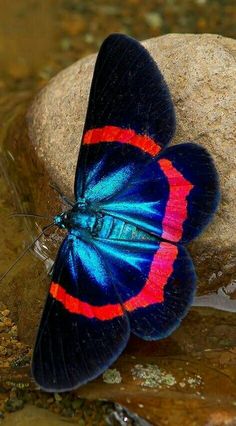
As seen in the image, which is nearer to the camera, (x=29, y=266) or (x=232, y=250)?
(x=232, y=250)

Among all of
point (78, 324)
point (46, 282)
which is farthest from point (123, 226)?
point (46, 282)

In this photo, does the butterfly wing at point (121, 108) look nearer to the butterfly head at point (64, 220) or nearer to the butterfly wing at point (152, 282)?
the butterfly head at point (64, 220)

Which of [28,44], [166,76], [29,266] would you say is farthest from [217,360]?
[28,44]

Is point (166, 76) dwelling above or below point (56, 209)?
above

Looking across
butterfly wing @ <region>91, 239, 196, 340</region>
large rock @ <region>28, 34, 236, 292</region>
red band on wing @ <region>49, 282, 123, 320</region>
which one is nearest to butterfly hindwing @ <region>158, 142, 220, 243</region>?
butterfly wing @ <region>91, 239, 196, 340</region>

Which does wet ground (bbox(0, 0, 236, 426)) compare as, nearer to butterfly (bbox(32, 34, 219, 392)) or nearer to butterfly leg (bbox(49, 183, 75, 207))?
butterfly leg (bbox(49, 183, 75, 207))

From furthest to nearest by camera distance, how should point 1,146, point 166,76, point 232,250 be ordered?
point 1,146, point 166,76, point 232,250

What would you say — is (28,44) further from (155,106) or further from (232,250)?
(232,250)

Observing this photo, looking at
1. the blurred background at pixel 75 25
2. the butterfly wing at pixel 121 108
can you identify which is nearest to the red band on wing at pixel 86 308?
the butterfly wing at pixel 121 108
